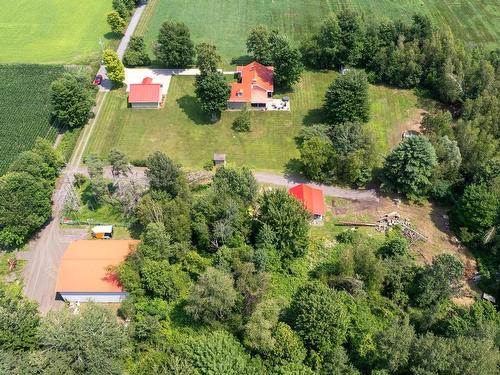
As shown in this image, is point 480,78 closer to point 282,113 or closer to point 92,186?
point 282,113

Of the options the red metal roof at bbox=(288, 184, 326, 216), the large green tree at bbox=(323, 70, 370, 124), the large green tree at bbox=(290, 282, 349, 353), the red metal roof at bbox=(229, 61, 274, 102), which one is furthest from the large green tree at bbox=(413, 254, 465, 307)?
the red metal roof at bbox=(229, 61, 274, 102)

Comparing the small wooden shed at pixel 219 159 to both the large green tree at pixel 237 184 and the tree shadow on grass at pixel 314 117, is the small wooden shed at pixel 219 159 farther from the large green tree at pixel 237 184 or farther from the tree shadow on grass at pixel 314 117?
the tree shadow on grass at pixel 314 117

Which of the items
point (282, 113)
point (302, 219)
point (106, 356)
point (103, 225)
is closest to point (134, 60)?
point (282, 113)

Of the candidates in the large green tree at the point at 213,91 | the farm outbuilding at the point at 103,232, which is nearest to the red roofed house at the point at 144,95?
the large green tree at the point at 213,91

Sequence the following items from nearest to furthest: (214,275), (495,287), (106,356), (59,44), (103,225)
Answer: (106,356) → (214,275) → (495,287) → (103,225) → (59,44)

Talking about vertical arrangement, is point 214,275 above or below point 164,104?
above

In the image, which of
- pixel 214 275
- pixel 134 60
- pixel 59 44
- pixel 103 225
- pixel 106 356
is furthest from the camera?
pixel 59 44

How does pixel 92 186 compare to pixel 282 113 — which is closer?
pixel 92 186

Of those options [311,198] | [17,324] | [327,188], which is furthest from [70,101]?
[327,188]
